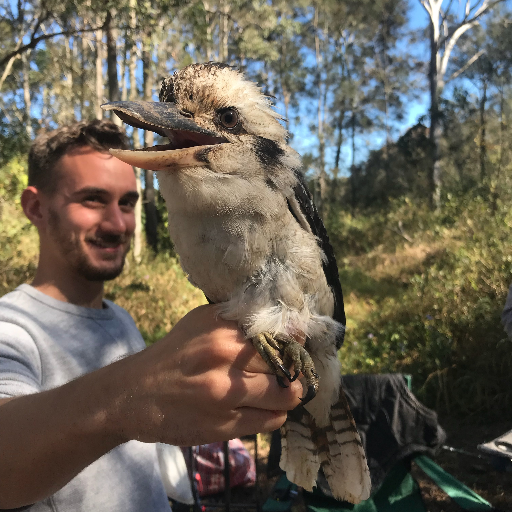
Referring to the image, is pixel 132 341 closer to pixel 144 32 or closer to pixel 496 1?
pixel 144 32

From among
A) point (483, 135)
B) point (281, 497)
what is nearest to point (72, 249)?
point (281, 497)

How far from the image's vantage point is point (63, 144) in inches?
89.6

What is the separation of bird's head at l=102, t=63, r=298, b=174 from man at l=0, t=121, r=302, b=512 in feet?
1.51

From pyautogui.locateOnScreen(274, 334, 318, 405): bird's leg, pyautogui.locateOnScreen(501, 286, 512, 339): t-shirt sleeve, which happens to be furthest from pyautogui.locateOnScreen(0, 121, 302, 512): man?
pyautogui.locateOnScreen(501, 286, 512, 339): t-shirt sleeve

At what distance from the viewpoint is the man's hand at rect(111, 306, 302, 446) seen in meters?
1.02

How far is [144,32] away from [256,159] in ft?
23.2

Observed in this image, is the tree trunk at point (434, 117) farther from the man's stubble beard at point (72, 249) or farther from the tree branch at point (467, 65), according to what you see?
the man's stubble beard at point (72, 249)

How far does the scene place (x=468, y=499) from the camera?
300 centimetres

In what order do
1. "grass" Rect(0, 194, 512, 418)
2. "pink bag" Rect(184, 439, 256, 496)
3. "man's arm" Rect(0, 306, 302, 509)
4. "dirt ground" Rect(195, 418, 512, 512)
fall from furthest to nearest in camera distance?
"grass" Rect(0, 194, 512, 418)
"pink bag" Rect(184, 439, 256, 496)
"dirt ground" Rect(195, 418, 512, 512)
"man's arm" Rect(0, 306, 302, 509)

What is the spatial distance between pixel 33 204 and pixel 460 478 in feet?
15.3

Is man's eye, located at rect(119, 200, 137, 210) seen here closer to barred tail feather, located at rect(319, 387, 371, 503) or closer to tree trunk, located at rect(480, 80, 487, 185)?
barred tail feather, located at rect(319, 387, 371, 503)

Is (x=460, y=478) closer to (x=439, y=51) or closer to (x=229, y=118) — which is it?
(x=229, y=118)

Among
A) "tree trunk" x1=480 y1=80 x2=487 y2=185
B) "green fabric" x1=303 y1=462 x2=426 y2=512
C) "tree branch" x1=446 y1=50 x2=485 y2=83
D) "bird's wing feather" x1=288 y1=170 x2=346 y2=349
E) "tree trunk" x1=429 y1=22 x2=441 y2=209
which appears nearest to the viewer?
"bird's wing feather" x1=288 y1=170 x2=346 y2=349

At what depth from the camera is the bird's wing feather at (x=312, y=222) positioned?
1525 mm
